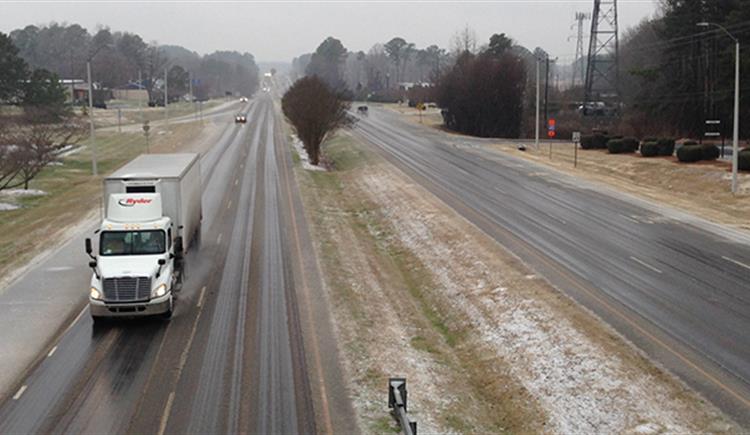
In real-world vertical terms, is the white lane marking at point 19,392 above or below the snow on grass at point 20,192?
below

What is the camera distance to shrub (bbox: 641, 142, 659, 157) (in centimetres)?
5706

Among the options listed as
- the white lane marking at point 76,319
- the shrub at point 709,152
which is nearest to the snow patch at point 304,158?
the shrub at point 709,152

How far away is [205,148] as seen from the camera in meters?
69.2

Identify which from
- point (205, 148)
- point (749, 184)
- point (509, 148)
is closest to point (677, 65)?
point (509, 148)

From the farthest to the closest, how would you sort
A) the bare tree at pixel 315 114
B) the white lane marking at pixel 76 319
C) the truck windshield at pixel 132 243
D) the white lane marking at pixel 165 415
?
1. the bare tree at pixel 315 114
2. the truck windshield at pixel 132 243
3. the white lane marking at pixel 76 319
4. the white lane marking at pixel 165 415

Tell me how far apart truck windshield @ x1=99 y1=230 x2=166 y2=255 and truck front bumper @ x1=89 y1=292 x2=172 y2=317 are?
151 cm

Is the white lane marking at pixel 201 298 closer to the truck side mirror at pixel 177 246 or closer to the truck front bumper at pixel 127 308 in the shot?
the truck side mirror at pixel 177 246

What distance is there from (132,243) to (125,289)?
1.71 m

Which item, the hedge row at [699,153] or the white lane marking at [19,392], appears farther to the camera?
the hedge row at [699,153]

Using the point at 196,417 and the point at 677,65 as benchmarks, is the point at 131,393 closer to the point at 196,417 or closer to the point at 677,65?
the point at 196,417

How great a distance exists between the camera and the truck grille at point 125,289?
18.7 meters

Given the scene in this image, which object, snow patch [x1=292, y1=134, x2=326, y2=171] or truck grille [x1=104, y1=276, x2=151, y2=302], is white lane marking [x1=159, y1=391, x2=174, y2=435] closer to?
truck grille [x1=104, y1=276, x2=151, y2=302]

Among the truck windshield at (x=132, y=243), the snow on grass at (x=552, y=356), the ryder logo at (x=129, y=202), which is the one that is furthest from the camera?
the ryder logo at (x=129, y=202)

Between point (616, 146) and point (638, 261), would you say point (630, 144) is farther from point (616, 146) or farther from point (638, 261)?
point (638, 261)
